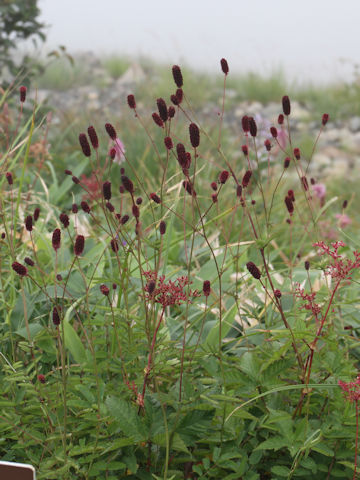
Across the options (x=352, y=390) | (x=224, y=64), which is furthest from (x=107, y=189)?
(x=352, y=390)

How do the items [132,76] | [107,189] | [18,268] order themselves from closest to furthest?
[18,268] < [107,189] < [132,76]

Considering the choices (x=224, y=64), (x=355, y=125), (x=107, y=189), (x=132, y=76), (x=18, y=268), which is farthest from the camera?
(x=132, y=76)

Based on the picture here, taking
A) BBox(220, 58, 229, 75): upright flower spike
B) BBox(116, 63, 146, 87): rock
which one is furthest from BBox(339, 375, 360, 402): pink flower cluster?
BBox(116, 63, 146, 87): rock

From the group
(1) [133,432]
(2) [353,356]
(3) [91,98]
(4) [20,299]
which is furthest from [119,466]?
(3) [91,98]

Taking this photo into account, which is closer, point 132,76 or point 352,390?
point 352,390

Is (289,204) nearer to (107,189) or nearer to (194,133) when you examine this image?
(194,133)

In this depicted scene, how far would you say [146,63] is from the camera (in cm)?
1167

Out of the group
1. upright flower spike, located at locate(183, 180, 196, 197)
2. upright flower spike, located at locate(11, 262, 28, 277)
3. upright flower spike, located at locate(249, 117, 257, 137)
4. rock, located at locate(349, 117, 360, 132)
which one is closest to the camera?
upright flower spike, located at locate(11, 262, 28, 277)

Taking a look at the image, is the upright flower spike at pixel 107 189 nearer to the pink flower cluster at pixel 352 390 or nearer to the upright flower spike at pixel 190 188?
the upright flower spike at pixel 190 188

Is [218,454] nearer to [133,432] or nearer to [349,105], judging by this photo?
[133,432]

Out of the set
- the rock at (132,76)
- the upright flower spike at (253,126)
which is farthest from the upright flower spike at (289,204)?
the rock at (132,76)

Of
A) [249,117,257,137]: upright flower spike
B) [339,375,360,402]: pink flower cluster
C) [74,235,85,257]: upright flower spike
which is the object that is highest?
[249,117,257,137]: upright flower spike

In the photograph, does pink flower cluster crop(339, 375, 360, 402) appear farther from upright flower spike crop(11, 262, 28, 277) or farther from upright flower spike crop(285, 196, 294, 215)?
upright flower spike crop(11, 262, 28, 277)

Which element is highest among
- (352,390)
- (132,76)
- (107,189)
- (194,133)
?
(194,133)
